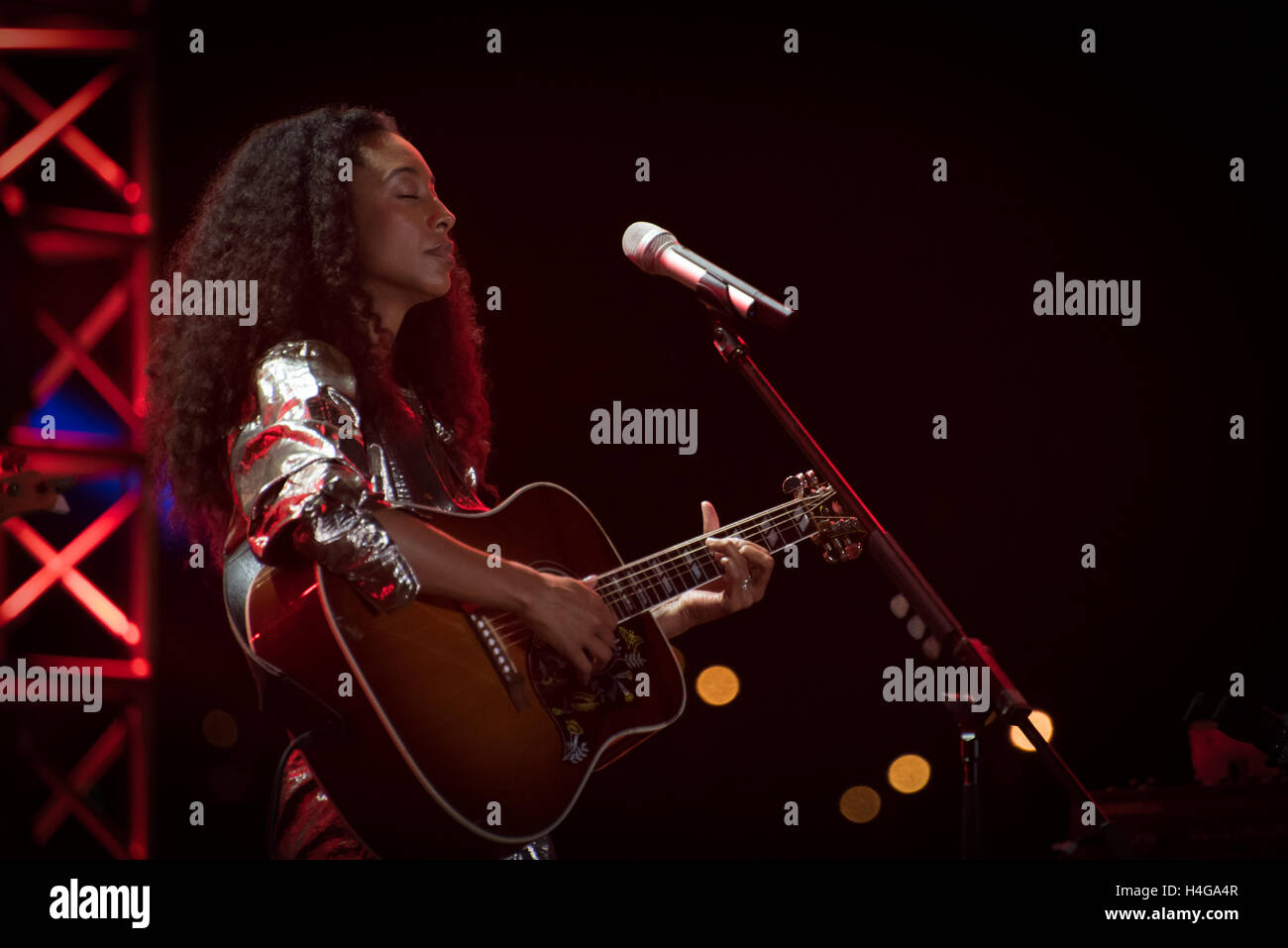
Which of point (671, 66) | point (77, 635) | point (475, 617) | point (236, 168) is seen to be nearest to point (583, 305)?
point (671, 66)

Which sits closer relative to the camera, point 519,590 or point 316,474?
point 316,474

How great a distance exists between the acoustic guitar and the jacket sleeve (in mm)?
89

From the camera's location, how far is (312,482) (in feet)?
6.08

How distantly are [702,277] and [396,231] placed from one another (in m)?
0.64

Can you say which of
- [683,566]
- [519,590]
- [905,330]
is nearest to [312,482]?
[519,590]

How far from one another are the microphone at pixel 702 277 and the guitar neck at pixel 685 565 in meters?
0.56

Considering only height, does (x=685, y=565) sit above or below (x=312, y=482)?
below

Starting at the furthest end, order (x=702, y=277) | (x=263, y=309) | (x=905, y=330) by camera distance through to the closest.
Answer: (x=905, y=330)
(x=263, y=309)
(x=702, y=277)

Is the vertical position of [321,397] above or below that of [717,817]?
above

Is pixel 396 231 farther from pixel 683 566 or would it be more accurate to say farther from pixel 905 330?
pixel 905 330
